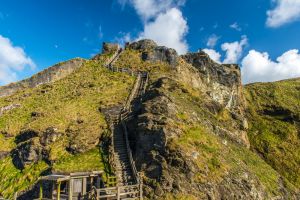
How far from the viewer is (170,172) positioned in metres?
30.9

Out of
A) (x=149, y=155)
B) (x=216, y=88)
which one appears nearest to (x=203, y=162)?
(x=149, y=155)

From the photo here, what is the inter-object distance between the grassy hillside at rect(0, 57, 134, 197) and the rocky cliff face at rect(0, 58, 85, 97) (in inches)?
110

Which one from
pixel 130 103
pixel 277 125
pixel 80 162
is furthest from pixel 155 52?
pixel 80 162

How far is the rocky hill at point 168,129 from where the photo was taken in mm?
32250

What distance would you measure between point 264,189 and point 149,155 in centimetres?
1464

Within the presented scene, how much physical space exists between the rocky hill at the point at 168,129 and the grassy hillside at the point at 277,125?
19 centimetres

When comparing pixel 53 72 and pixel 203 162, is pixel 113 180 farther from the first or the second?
pixel 53 72

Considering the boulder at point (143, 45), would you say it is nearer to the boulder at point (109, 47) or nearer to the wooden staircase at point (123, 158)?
the boulder at point (109, 47)

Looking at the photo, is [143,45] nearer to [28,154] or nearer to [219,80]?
[219,80]

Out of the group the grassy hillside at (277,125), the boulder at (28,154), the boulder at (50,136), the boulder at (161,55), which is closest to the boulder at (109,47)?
the boulder at (161,55)

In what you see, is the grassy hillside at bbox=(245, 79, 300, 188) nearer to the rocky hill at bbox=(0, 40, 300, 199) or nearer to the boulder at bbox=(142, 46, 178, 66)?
the rocky hill at bbox=(0, 40, 300, 199)

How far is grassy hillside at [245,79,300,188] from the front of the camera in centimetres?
5288

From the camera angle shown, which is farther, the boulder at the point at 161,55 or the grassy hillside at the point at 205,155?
the boulder at the point at 161,55

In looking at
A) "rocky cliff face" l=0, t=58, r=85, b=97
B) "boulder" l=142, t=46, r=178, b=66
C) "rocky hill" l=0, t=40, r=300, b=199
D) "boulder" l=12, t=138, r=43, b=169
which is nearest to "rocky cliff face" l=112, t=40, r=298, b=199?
"rocky hill" l=0, t=40, r=300, b=199
